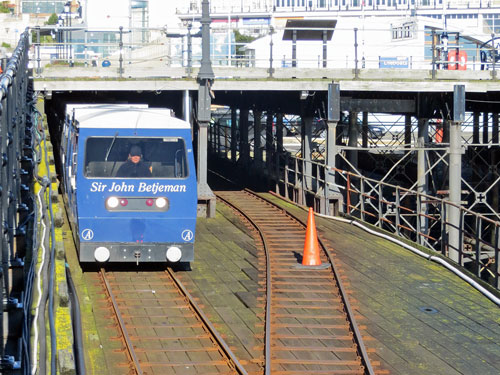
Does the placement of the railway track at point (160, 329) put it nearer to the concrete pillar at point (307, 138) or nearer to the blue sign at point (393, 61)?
the concrete pillar at point (307, 138)

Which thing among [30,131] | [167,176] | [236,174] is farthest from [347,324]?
[236,174]

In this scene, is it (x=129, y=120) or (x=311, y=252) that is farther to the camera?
(x=311, y=252)

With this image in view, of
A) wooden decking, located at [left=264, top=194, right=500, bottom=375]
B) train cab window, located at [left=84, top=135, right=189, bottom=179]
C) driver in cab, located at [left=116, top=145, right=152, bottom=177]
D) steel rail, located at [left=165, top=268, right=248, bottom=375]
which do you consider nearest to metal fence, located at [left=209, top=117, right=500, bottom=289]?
wooden decking, located at [left=264, top=194, right=500, bottom=375]

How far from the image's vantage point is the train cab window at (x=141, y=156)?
1388cm

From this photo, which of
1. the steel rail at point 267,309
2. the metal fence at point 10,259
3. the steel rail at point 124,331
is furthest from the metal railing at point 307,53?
the metal fence at point 10,259

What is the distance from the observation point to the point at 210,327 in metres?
11.1

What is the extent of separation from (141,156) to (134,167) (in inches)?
8.8

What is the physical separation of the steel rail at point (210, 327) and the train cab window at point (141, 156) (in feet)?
5.54

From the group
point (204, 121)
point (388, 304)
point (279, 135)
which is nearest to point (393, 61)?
point (279, 135)

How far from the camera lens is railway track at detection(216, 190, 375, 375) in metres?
9.97

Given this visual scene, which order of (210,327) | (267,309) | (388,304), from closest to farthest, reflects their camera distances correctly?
(210,327), (267,309), (388,304)

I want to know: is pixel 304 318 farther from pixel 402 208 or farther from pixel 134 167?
pixel 402 208

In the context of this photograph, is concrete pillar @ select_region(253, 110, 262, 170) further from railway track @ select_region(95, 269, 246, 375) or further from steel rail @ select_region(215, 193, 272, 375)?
railway track @ select_region(95, 269, 246, 375)

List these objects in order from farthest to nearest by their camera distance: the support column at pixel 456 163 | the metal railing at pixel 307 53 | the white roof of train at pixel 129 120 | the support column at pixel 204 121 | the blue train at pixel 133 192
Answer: the metal railing at pixel 307 53 → the support column at pixel 456 163 → the support column at pixel 204 121 → the white roof of train at pixel 129 120 → the blue train at pixel 133 192
